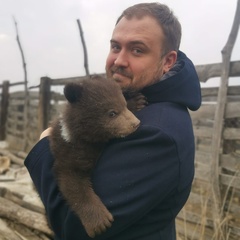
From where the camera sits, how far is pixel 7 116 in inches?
596

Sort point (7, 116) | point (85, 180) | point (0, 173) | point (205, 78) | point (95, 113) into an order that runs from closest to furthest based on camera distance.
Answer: point (85, 180) → point (95, 113) → point (205, 78) → point (0, 173) → point (7, 116)

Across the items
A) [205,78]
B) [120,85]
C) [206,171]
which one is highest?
[120,85]

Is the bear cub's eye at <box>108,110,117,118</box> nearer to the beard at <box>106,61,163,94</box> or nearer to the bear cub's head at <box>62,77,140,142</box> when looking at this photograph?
the bear cub's head at <box>62,77,140,142</box>

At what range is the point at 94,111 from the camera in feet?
7.70

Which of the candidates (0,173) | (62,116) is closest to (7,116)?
(0,173)

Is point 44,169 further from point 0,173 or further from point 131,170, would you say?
point 0,173

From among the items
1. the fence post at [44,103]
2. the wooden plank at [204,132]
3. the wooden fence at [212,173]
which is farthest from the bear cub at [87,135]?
the fence post at [44,103]

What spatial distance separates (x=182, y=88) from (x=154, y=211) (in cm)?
68

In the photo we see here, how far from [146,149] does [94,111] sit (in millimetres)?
529

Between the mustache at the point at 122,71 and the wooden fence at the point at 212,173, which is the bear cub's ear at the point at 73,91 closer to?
the mustache at the point at 122,71

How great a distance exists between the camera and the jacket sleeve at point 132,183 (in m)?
1.88

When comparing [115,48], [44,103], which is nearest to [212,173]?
[115,48]

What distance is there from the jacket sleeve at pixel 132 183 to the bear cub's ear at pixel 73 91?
48 centimetres

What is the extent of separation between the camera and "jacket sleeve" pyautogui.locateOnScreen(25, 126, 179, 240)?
1882 millimetres
